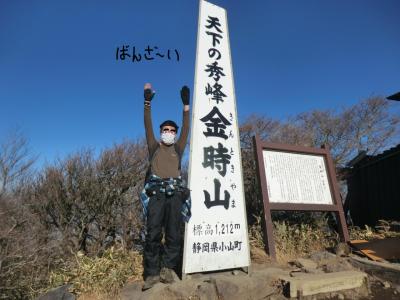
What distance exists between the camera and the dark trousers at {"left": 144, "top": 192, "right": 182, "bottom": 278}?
158 inches

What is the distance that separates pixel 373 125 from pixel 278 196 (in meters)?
15.1

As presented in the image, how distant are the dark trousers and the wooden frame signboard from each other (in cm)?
168

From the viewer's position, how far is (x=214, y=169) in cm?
474

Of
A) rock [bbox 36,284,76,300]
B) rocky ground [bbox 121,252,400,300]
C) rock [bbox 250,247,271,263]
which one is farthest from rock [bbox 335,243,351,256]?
rock [bbox 36,284,76,300]

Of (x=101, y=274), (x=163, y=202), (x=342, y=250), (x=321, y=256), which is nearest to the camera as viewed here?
(x=101, y=274)

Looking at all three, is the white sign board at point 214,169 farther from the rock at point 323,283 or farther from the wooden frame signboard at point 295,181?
the rock at point 323,283

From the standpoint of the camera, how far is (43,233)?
4.63 meters

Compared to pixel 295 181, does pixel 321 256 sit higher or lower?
lower

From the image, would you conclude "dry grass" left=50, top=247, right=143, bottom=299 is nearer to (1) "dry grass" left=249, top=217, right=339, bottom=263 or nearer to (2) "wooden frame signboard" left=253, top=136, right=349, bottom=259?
(1) "dry grass" left=249, top=217, right=339, bottom=263

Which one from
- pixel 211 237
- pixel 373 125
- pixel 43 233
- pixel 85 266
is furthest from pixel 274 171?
pixel 373 125

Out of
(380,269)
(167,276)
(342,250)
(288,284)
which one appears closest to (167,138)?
(167,276)

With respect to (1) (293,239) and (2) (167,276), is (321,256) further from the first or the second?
(2) (167,276)

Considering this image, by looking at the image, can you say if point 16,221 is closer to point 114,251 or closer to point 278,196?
point 114,251

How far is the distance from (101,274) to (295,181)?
345cm
